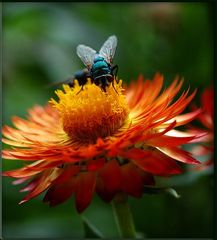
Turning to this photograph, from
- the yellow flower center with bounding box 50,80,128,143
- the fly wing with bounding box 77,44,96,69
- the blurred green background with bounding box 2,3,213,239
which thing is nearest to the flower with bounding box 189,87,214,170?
the blurred green background with bounding box 2,3,213,239

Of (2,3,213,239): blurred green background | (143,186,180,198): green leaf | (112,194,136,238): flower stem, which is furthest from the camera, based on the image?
(2,3,213,239): blurred green background

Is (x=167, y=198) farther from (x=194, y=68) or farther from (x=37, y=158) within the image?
(x=37, y=158)

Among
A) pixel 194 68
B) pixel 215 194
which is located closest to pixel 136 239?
pixel 215 194

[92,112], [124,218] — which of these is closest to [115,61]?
[92,112]

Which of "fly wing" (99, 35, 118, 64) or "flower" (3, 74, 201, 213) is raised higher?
"fly wing" (99, 35, 118, 64)

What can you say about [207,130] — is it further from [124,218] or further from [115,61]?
[115,61]

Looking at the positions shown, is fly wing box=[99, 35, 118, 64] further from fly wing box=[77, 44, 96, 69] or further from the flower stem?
the flower stem
